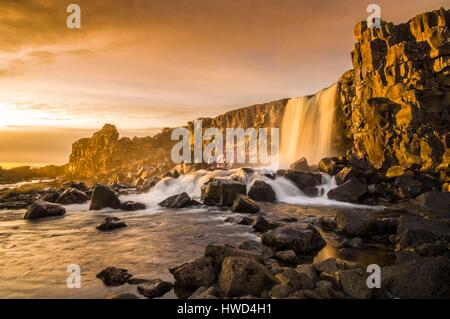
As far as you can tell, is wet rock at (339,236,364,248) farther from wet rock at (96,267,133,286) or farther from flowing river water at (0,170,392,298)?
wet rock at (96,267,133,286)

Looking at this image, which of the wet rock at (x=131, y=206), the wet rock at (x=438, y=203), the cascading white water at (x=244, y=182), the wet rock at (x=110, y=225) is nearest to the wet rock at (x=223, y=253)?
the wet rock at (x=110, y=225)

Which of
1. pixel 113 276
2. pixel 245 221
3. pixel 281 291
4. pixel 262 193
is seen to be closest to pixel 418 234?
pixel 281 291

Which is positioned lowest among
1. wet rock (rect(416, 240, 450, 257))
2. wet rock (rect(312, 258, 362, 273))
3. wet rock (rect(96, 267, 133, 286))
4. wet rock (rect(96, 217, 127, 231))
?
wet rock (rect(96, 217, 127, 231))

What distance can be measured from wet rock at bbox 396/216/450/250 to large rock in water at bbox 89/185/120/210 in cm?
2004

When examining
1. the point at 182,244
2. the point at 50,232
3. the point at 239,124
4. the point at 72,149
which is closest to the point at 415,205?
the point at 182,244

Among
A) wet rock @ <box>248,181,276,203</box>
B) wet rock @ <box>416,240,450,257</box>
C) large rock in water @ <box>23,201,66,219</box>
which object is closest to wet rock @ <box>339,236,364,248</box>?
wet rock @ <box>416,240,450,257</box>

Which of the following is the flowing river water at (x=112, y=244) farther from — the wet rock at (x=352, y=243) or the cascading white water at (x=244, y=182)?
the cascading white water at (x=244, y=182)

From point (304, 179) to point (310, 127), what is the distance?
21.5 metres

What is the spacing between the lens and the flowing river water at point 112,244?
893 cm

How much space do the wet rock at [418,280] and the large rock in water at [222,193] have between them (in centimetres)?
1629

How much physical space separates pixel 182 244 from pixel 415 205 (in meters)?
17.8

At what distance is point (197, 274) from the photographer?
7.94m

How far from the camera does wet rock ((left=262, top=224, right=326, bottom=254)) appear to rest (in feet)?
35.9
